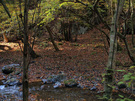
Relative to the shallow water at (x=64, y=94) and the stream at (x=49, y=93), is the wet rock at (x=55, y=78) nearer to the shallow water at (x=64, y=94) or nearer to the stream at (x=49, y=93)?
the stream at (x=49, y=93)

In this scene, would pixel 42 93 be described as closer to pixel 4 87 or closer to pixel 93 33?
pixel 4 87

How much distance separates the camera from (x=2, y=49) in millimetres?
14062

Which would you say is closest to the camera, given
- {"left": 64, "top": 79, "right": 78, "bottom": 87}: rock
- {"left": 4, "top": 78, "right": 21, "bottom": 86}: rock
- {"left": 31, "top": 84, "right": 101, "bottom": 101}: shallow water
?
{"left": 31, "top": 84, "right": 101, "bottom": 101}: shallow water

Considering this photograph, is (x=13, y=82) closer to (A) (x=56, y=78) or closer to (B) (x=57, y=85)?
(A) (x=56, y=78)

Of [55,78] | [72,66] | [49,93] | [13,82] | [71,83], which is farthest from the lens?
[72,66]

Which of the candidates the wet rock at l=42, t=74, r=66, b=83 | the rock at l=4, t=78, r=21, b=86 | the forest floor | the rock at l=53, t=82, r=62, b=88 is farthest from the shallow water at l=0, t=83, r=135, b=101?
the forest floor

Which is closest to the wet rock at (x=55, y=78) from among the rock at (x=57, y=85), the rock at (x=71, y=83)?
the rock at (x=57, y=85)

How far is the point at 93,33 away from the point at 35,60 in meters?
11.5

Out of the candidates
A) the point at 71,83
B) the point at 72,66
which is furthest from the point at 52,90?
the point at 72,66

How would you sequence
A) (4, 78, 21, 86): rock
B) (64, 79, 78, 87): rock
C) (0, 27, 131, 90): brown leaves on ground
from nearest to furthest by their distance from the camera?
(64, 79, 78, 87): rock → (4, 78, 21, 86): rock → (0, 27, 131, 90): brown leaves on ground

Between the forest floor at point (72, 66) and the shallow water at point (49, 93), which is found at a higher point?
the forest floor at point (72, 66)

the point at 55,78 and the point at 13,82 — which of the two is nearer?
the point at 13,82

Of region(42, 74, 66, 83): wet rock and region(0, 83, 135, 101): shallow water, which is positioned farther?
region(42, 74, 66, 83): wet rock

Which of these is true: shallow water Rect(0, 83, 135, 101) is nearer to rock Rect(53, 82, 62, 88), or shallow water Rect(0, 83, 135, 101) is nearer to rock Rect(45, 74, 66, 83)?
rock Rect(53, 82, 62, 88)
